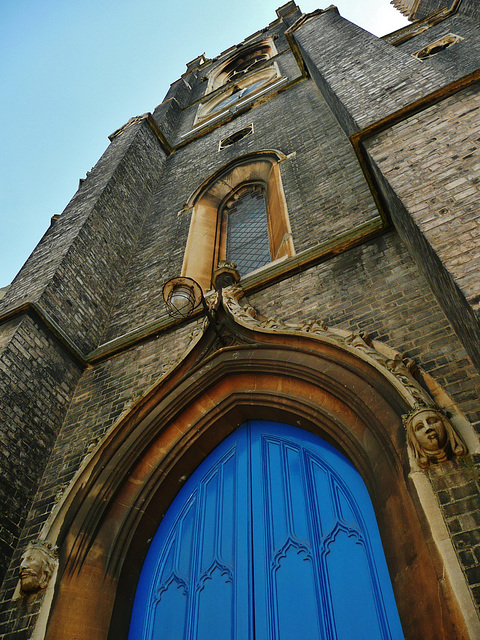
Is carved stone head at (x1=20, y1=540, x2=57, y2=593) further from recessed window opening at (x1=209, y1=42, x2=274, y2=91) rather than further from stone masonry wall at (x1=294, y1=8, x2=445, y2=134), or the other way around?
recessed window opening at (x1=209, y1=42, x2=274, y2=91)

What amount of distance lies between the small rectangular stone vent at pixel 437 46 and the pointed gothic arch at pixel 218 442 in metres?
9.92

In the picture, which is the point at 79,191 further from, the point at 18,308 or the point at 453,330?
the point at 453,330

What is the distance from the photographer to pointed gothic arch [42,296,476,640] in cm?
309

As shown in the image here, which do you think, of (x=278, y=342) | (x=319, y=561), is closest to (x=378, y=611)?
(x=319, y=561)

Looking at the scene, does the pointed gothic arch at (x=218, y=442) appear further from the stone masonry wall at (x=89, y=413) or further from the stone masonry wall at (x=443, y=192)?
the stone masonry wall at (x=443, y=192)

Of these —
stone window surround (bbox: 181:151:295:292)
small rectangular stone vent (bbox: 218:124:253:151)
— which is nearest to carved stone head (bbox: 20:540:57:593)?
stone window surround (bbox: 181:151:295:292)

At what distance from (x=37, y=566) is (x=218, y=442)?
1.88 m

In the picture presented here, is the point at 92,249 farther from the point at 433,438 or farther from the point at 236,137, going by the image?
the point at 433,438

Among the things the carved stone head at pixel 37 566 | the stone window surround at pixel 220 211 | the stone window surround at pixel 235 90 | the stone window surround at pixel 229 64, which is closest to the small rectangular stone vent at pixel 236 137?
the stone window surround at pixel 220 211

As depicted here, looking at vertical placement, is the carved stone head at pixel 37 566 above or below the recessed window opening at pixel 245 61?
below

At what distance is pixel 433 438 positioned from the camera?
3053 mm

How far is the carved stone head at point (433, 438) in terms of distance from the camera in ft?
10.0

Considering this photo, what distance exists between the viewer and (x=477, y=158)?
3906 millimetres

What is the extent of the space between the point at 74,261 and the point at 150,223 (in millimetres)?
2618
